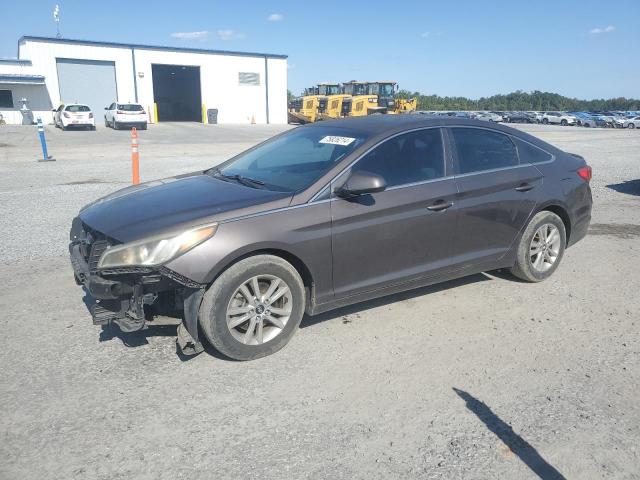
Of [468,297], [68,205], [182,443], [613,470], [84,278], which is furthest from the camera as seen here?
[68,205]

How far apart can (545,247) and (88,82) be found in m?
39.5

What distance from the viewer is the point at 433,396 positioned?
10.6 ft

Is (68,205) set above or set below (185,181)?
below

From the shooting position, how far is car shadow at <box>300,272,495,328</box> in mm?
4334

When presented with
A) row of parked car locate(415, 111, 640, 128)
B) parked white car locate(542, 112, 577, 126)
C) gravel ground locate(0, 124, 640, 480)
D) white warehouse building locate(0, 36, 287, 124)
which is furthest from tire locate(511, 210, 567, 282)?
parked white car locate(542, 112, 577, 126)

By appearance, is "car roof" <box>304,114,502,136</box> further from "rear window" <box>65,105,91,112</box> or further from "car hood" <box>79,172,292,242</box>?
"rear window" <box>65,105,91,112</box>

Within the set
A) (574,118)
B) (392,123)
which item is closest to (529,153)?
(392,123)

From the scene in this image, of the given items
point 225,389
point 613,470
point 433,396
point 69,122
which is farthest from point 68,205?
point 69,122

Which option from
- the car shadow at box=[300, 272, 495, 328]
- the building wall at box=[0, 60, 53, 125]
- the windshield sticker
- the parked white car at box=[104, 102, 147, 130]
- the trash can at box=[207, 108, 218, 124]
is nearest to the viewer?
the windshield sticker

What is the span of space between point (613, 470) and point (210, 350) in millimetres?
2564

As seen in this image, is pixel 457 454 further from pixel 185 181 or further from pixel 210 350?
pixel 185 181

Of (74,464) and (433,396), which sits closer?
(74,464)

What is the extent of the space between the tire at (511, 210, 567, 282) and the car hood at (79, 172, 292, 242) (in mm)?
2543

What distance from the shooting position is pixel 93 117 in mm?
31547
